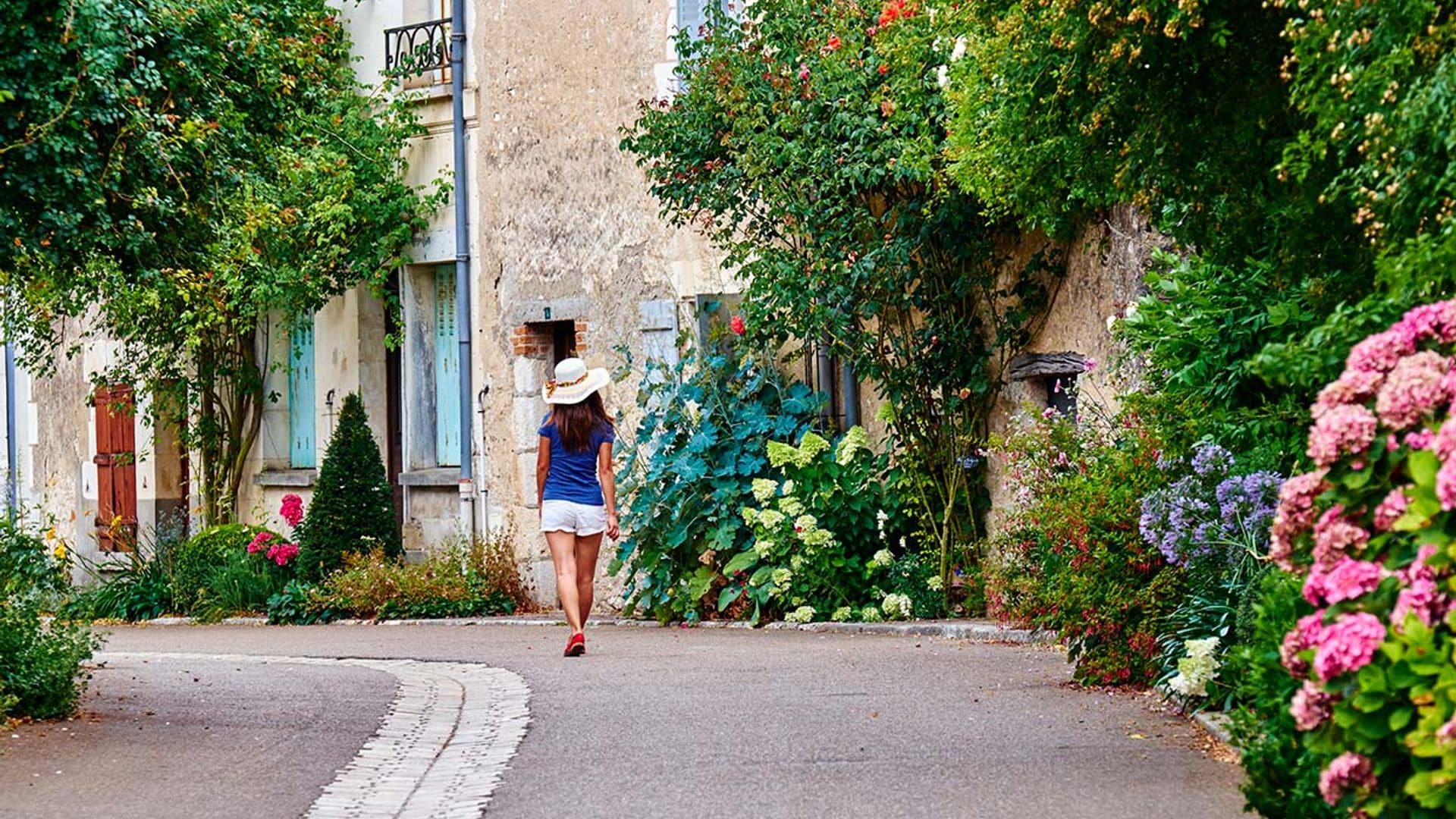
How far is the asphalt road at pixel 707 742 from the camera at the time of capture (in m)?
6.78

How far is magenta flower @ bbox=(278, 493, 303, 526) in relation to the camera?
1967cm

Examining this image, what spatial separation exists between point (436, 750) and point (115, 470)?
1595 centimetres

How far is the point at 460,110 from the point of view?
61.0ft

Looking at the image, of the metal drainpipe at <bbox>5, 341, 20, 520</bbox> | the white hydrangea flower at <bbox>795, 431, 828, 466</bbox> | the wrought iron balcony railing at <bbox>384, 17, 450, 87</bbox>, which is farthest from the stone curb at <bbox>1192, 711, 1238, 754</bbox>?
the metal drainpipe at <bbox>5, 341, 20, 520</bbox>

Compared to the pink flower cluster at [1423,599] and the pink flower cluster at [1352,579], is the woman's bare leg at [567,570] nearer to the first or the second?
the pink flower cluster at [1352,579]

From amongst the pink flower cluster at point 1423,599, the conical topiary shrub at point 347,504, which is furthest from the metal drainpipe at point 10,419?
the pink flower cluster at point 1423,599

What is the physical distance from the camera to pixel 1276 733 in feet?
18.2

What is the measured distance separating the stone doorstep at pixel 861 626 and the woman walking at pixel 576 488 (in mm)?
2069

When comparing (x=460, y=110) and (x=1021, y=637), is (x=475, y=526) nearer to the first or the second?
(x=460, y=110)

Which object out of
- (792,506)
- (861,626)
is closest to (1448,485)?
(861,626)

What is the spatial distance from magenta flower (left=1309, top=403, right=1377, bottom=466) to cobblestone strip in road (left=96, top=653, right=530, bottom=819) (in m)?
3.23

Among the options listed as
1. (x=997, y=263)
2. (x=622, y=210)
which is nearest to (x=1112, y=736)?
(x=997, y=263)

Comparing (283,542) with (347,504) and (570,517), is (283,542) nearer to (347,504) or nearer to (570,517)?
(347,504)

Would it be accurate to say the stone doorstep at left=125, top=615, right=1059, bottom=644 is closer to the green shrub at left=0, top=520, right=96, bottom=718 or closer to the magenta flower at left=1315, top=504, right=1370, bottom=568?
the green shrub at left=0, top=520, right=96, bottom=718
